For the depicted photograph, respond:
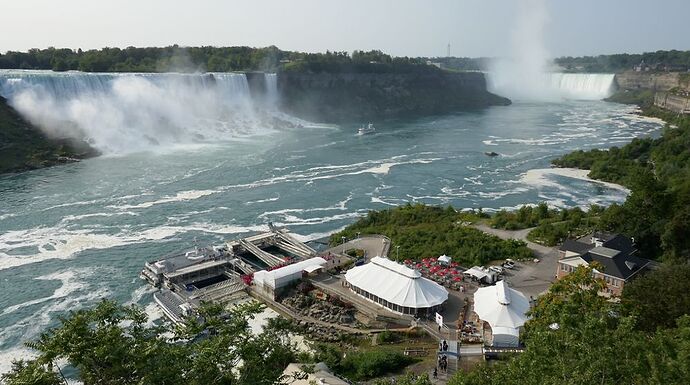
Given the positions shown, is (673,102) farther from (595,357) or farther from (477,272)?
(595,357)

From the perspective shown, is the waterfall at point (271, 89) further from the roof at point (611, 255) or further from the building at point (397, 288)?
the roof at point (611, 255)

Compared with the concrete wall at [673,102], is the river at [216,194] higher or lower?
lower

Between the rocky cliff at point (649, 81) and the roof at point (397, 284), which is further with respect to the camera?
the rocky cliff at point (649, 81)

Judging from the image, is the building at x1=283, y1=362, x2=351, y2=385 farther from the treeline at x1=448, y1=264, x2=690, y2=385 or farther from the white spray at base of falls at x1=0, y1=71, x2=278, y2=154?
the white spray at base of falls at x1=0, y1=71, x2=278, y2=154

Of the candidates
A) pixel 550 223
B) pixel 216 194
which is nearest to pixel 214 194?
pixel 216 194

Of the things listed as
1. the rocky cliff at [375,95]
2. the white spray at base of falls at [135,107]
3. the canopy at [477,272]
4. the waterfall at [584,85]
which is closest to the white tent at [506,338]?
the canopy at [477,272]

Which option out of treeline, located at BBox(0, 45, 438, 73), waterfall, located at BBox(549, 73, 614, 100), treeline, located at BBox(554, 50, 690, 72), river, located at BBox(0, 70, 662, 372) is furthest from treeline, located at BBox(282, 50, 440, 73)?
treeline, located at BBox(554, 50, 690, 72)
